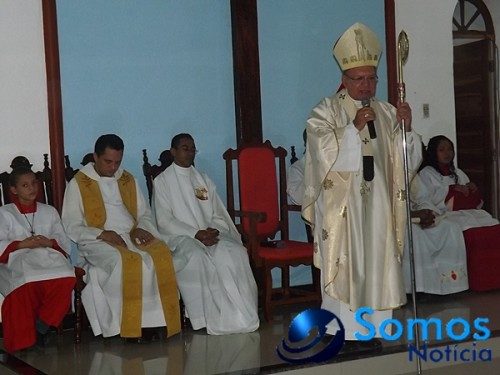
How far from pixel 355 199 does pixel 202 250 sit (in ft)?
4.41

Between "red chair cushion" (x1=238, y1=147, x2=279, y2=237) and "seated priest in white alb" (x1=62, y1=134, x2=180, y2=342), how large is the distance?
85 centimetres

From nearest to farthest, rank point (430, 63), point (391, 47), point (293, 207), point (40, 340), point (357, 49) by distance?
point (357, 49), point (40, 340), point (293, 207), point (391, 47), point (430, 63)

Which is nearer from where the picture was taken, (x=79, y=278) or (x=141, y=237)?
(x=79, y=278)

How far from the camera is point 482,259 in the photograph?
7.41 m

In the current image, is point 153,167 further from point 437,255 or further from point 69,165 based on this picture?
point 437,255

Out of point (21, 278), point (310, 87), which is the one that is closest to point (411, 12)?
point (310, 87)

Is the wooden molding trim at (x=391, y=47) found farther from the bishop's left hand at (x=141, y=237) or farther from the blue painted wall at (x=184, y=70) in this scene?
the bishop's left hand at (x=141, y=237)

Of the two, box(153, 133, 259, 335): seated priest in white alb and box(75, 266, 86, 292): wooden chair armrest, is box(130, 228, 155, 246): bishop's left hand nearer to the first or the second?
box(153, 133, 259, 335): seated priest in white alb

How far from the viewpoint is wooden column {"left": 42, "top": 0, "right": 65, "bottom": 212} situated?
21.6 feet

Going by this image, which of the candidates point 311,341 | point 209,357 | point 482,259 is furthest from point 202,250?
point 482,259

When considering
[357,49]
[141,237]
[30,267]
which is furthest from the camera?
[141,237]

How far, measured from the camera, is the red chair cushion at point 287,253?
6574mm

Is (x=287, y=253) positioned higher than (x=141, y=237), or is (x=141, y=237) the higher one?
(x=141, y=237)

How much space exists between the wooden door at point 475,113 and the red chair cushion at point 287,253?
3549mm
